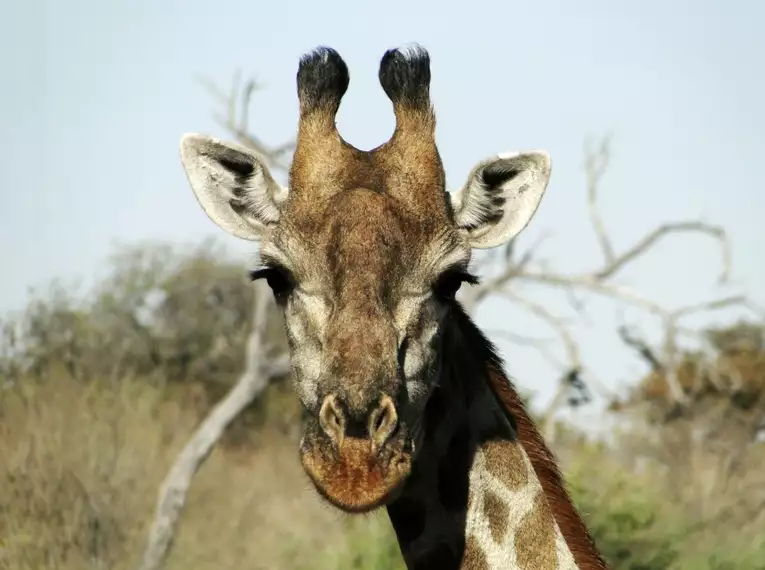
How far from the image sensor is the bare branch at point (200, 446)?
20328 millimetres

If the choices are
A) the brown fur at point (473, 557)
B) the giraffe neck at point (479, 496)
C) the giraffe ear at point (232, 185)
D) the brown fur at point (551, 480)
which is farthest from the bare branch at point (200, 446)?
the brown fur at point (473, 557)

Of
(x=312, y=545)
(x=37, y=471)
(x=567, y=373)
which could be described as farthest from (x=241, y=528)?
(x=37, y=471)

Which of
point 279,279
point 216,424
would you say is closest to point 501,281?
point 216,424

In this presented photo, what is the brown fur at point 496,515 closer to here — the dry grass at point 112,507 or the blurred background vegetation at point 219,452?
the blurred background vegetation at point 219,452

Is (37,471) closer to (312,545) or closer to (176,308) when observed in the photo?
(312,545)

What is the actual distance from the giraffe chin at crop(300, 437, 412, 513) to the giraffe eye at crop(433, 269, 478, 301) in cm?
103

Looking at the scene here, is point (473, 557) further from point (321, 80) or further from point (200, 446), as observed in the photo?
point (200, 446)

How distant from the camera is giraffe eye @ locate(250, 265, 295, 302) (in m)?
6.49

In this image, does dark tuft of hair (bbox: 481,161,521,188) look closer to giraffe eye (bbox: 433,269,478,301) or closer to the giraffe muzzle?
giraffe eye (bbox: 433,269,478,301)

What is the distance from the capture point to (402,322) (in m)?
6.20

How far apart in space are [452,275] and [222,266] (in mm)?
34183

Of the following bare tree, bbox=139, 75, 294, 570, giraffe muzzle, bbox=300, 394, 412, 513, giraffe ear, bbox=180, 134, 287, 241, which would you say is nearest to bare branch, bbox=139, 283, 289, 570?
bare tree, bbox=139, 75, 294, 570

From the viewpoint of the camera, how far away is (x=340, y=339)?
5.91 meters

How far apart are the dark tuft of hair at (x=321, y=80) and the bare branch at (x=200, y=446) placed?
13.7 meters
